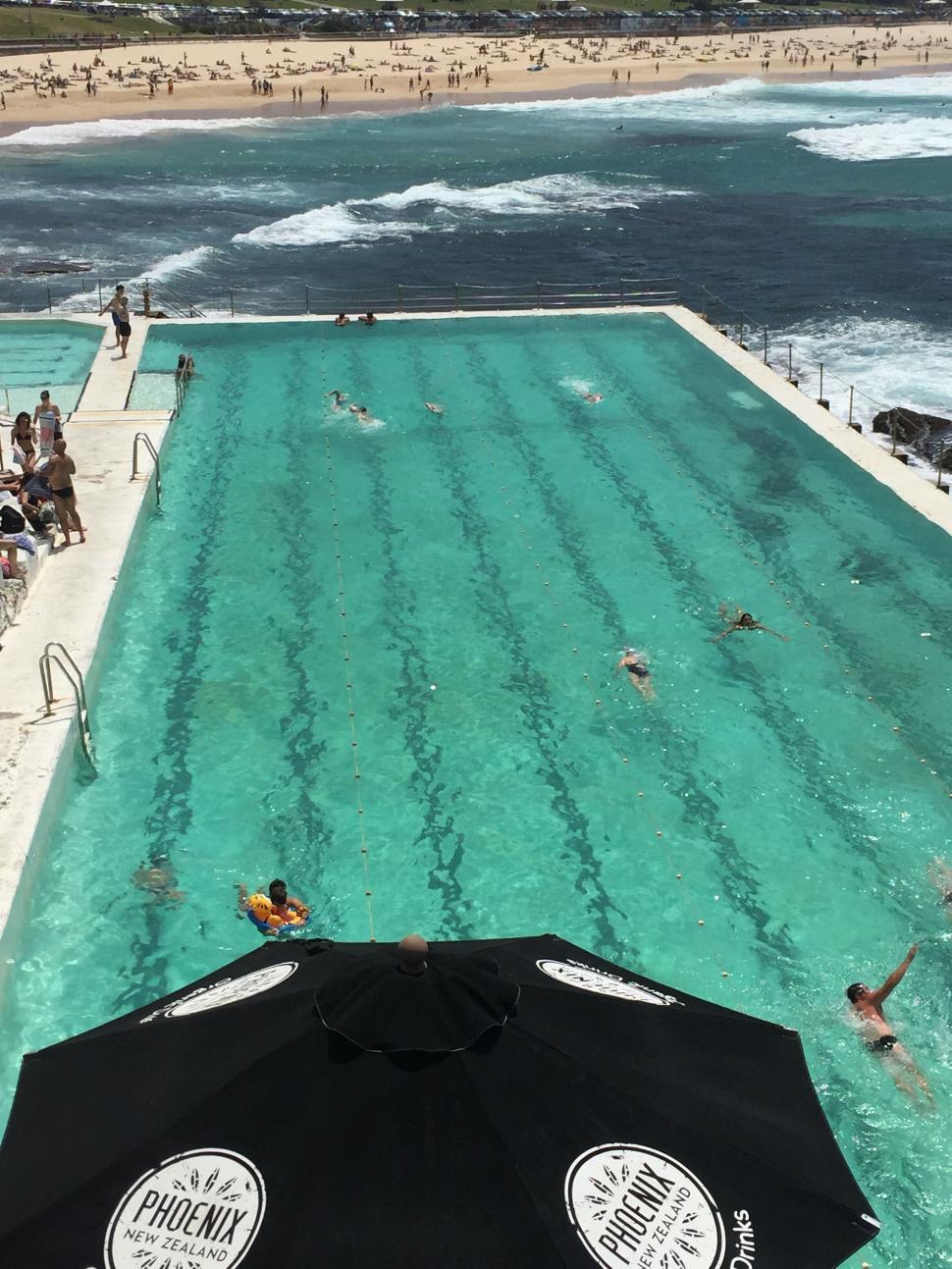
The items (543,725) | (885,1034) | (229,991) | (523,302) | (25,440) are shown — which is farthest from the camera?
(523,302)

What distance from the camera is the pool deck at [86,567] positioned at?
10648mm

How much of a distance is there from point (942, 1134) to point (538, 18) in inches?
4564

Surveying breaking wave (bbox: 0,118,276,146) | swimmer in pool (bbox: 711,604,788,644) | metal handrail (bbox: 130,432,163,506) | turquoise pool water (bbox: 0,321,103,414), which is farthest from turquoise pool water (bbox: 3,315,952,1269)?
breaking wave (bbox: 0,118,276,146)

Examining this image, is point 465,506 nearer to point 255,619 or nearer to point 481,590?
point 481,590

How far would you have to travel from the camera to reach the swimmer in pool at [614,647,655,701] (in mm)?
13750

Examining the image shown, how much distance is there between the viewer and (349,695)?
13.7 meters

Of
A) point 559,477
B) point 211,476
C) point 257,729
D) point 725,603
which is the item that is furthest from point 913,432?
point 257,729

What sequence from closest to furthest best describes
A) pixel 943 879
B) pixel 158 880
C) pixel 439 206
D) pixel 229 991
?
1. pixel 229 991
2. pixel 158 880
3. pixel 943 879
4. pixel 439 206

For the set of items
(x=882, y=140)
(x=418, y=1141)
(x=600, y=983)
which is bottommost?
(x=882, y=140)

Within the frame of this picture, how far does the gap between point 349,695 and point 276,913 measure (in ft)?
12.9

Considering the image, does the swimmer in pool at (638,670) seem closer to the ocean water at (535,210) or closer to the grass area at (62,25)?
the ocean water at (535,210)

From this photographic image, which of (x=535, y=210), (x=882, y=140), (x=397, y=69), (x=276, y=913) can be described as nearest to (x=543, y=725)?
(x=276, y=913)

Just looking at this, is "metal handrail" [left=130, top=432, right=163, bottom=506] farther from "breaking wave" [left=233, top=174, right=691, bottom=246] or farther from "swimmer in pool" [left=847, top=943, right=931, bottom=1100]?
"breaking wave" [left=233, top=174, right=691, bottom=246]

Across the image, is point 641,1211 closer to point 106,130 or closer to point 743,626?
point 743,626
